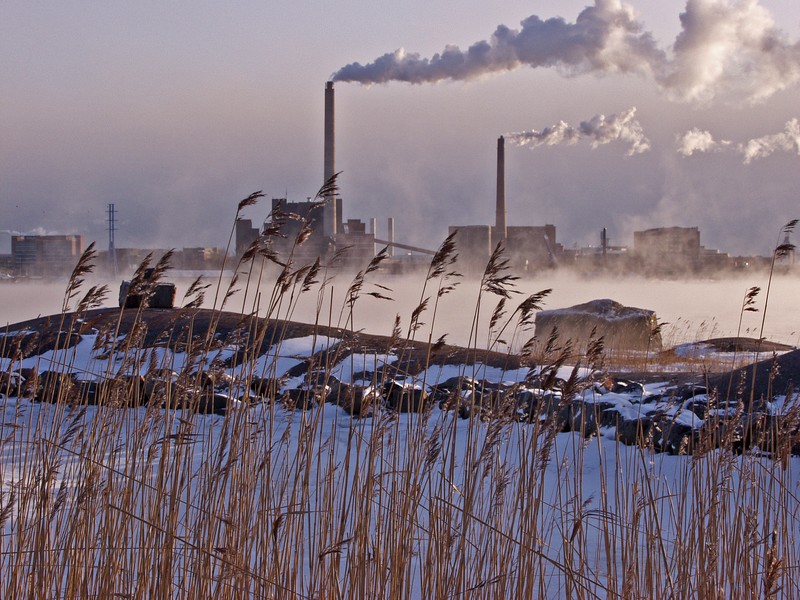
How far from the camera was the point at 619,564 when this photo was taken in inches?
164

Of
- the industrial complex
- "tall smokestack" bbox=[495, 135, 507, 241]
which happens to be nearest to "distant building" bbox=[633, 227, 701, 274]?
the industrial complex

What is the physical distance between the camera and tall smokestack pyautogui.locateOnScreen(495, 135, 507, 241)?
138ft

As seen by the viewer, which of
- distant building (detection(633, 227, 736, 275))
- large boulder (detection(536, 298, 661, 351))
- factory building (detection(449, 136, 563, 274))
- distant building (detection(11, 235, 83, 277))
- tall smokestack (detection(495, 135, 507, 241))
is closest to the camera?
large boulder (detection(536, 298, 661, 351))

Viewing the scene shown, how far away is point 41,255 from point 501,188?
5072 cm

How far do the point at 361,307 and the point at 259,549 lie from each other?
2915 centimetres

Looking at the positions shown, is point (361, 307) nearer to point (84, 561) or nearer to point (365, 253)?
point (365, 253)

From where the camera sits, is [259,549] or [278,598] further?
[259,549]

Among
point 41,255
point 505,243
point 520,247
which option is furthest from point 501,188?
point 41,255

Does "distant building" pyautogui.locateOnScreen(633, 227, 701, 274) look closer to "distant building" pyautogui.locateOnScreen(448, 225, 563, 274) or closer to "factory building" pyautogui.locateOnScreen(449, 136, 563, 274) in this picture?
"factory building" pyautogui.locateOnScreen(449, 136, 563, 274)

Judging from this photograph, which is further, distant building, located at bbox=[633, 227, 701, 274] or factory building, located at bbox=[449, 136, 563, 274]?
distant building, located at bbox=[633, 227, 701, 274]

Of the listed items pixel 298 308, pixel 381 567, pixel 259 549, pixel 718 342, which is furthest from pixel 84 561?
pixel 298 308

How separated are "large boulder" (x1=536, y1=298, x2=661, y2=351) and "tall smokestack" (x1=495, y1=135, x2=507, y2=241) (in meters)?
26.0

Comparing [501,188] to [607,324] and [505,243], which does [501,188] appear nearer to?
[505,243]

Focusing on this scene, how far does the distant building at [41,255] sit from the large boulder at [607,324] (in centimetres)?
6798
